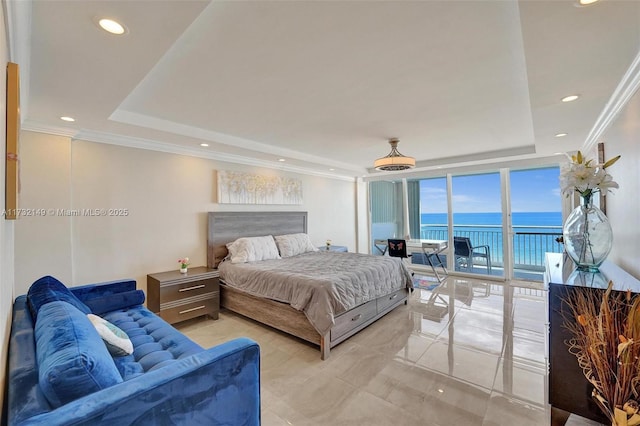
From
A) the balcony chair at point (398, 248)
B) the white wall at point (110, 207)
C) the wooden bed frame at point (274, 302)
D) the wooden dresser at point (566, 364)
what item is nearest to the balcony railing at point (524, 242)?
the balcony chair at point (398, 248)

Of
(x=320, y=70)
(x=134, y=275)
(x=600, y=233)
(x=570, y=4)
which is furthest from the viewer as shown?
(x=134, y=275)

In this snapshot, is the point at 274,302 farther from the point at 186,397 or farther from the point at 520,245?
the point at 520,245

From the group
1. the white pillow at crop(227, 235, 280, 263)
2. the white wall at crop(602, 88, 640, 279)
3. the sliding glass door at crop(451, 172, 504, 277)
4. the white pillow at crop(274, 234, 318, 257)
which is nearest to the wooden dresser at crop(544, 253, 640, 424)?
the white wall at crop(602, 88, 640, 279)

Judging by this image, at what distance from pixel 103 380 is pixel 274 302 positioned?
217cm

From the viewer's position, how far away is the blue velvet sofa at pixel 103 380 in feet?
3.02

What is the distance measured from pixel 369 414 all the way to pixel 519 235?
5.17m

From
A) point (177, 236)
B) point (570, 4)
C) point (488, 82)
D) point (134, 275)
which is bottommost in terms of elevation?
point (134, 275)

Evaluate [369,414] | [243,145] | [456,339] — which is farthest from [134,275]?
[456,339]

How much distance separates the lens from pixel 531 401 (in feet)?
6.70

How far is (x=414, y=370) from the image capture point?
2.45m

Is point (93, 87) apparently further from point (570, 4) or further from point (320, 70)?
point (570, 4)

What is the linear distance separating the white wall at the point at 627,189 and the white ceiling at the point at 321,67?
249 mm

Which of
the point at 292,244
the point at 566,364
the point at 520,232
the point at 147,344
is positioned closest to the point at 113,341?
the point at 147,344

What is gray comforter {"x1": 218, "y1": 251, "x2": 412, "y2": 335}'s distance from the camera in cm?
274
